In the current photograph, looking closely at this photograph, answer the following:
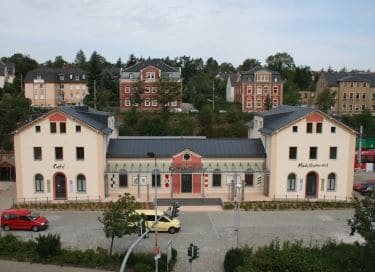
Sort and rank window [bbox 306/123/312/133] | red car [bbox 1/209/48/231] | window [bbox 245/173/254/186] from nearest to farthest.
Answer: red car [bbox 1/209/48/231]
window [bbox 306/123/312/133]
window [bbox 245/173/254/186]

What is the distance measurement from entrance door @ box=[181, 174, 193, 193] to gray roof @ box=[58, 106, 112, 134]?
30.0 feet

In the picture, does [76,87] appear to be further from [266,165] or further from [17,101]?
[266,165]

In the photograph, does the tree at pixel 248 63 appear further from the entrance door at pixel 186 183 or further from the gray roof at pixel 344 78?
the entrance door at pixel 186 183

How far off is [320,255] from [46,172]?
89.7 feet

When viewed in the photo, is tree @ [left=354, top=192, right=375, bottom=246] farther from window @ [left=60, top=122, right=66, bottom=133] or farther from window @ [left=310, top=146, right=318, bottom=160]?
window @ [left=60, top=122, right=66, bottom=133]

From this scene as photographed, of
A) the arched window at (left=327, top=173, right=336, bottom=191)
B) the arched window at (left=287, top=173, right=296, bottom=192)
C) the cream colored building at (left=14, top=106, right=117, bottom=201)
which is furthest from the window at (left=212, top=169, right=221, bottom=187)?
the cream colored building at (left=14, top=106, right=117, bottom=201)

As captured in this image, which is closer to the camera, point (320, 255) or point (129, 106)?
point (320, 255)

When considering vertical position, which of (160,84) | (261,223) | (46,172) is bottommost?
(261,223)

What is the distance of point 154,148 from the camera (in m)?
44.3

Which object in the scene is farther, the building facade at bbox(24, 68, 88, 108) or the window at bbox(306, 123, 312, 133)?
the building facade at bbox(24, 68, 88, 108)

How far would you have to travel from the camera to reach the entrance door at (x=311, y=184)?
4181 centimetres

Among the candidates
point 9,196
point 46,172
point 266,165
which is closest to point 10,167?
point 9,196

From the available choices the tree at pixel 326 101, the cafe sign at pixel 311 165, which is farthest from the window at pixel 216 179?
the tree at pixel 326 101

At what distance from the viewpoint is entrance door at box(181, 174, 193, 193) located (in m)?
43.1
